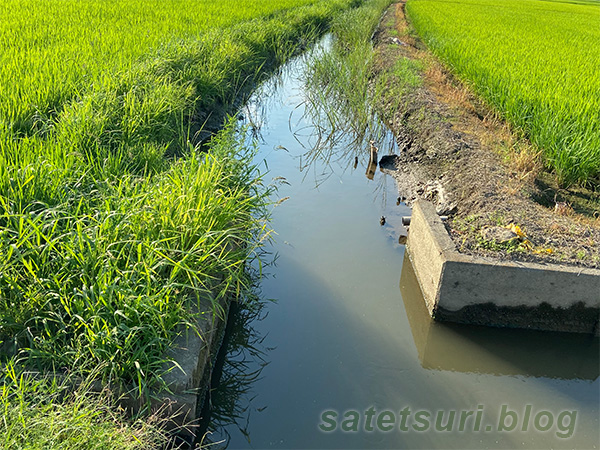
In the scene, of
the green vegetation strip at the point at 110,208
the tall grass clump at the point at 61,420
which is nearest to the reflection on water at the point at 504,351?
the green vegetation strip at the point at 110,208

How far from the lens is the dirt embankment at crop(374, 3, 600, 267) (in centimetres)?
299

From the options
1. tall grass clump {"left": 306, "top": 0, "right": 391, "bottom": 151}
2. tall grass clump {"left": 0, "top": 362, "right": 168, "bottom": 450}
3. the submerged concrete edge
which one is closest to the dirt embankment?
the submerged concrete edge

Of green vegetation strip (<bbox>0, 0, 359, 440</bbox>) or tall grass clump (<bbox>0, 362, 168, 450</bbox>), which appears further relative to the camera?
green vegetation strip (<bbox>0, 0, 359, 440</bbox>)

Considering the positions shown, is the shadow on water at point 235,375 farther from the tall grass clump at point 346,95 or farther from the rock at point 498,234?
the tall grass clump at point 346,95

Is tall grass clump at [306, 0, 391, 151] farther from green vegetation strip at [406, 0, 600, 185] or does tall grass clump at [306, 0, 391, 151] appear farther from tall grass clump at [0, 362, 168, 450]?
tall grass clump at [0, 362, 168, 450]

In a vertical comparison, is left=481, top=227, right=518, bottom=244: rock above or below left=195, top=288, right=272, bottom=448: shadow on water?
above

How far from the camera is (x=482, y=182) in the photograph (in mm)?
3863

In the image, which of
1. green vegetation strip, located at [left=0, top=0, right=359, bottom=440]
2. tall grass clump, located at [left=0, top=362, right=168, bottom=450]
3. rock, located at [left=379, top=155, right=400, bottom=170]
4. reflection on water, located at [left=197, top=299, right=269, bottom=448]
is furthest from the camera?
rock, located at [left=379, top=155, right=400, bottom=170]

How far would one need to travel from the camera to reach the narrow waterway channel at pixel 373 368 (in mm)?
2244

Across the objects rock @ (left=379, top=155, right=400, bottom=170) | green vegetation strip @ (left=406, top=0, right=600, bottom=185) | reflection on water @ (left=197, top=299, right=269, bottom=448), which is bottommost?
reflection on water @ (left=197, top=299, right=269, bottom=448)

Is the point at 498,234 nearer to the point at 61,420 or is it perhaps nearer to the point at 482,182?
the point at 482,182

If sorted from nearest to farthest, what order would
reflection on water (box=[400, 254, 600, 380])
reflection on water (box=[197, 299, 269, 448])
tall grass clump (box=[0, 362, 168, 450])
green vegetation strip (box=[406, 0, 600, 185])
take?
1. tall grass clump (box=[0, 362, 168, 450])
2. reflection on water (box=[197, 299, 269, 448])
3. reflection on water (box=[400, 254, 600, 380])
4. green vegetation strip (box=[406, 0, 600, 185])

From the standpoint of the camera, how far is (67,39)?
6000 millimetres

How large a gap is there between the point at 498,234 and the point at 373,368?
1.13 metres
